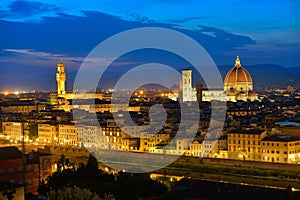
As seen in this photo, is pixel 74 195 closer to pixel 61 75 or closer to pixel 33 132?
pixel 33 132

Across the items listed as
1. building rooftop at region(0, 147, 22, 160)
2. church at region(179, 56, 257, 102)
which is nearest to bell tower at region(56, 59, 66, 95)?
church at region(179, 56, 257, 102)

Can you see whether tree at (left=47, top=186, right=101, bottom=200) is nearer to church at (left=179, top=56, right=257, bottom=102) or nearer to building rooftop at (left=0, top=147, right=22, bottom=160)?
building rooftop at (left=0, top=147, right=22, bottom=160)

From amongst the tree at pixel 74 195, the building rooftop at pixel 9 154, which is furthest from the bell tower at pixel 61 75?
the tree at pixel 74 195

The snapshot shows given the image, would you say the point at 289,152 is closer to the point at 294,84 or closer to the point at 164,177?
the point at 164,177

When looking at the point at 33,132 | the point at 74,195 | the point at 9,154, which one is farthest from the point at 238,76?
the point at 74,195

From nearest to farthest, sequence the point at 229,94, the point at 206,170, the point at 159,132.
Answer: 1. the point at 206,170
2. the point at 159,132
3. the point at 229,94

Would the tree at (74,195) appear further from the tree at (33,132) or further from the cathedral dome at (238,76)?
the cathedral dome at (238,76)

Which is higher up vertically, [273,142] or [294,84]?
[294,84]

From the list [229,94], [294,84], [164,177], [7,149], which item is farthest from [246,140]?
[294,84]
